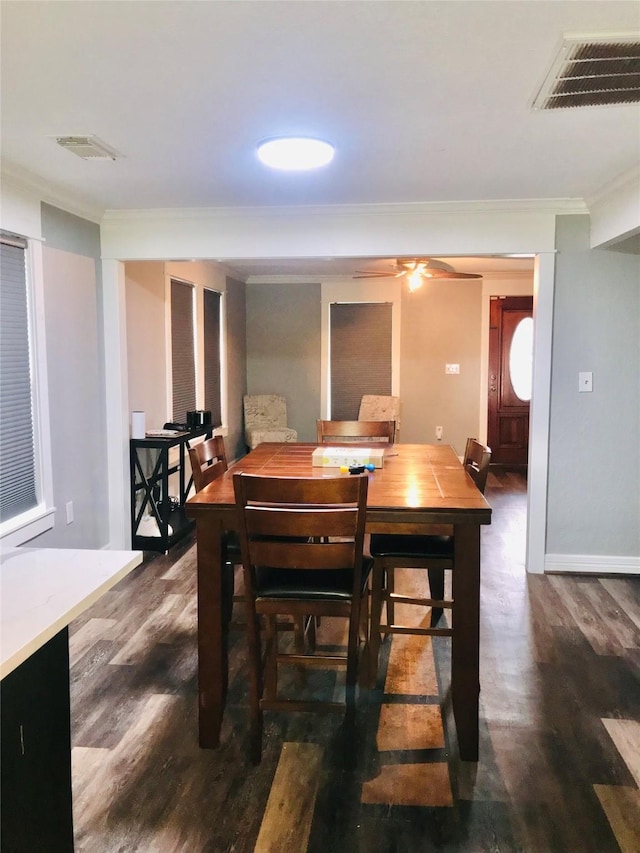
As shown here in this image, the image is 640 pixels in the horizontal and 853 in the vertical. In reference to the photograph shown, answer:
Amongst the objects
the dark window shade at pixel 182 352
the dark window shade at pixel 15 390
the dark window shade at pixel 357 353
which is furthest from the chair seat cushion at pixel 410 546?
the dark window shade at pixel 357 353

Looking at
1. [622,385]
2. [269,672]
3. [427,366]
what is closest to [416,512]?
[269,672]

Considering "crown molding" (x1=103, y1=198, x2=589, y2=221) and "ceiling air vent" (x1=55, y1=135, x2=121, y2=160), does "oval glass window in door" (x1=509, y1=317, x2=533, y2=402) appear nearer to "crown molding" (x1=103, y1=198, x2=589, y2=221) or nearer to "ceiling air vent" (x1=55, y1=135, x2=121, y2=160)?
"crown molding" (x1=103, y1=198, x2=589, y2=221)

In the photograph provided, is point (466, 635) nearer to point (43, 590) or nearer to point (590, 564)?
point (43, 590)

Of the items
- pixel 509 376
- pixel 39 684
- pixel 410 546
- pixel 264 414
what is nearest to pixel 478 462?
pixel 410 546

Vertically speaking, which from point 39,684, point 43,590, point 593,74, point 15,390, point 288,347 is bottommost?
point 39,684

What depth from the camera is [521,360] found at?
7.14 m

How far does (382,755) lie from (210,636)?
70 centimetres

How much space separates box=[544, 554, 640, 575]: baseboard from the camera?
3758mm

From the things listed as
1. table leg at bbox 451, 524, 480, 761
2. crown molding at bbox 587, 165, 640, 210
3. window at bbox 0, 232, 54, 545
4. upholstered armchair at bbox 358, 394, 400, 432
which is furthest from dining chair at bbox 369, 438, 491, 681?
upholstered armchair at bbox 358, 394, 400, 432

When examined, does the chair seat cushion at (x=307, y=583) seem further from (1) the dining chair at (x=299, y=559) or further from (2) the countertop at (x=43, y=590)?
(2) the countertop at (x=43, y=590)

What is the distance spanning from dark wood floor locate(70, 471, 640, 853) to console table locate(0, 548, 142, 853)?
55cm

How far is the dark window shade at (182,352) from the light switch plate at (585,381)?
3.01 meters

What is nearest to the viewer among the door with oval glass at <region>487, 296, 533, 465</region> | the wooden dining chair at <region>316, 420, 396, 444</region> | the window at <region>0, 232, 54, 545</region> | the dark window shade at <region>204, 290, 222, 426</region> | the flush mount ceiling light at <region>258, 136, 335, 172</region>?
the flush mount ceiling light at <region>258, 136, 335, 172</region>

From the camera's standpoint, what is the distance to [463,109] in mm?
2156
